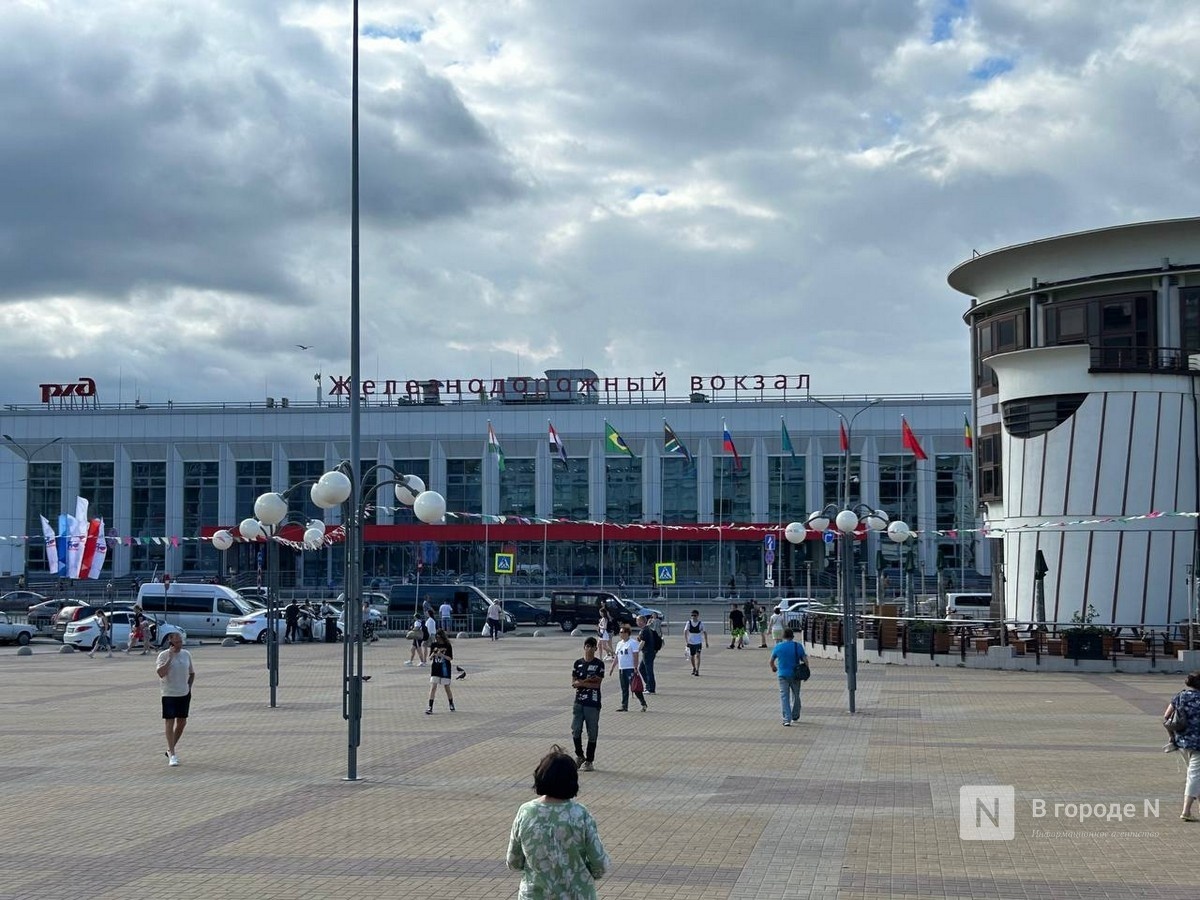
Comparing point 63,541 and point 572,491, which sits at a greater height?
point 572,491

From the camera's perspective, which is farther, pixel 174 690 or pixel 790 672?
pixel 790 672

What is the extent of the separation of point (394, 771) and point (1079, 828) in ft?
27.4

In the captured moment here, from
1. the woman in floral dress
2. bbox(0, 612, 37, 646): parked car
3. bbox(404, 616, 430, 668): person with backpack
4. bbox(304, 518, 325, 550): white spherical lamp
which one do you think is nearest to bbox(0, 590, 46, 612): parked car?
bbox(0, 612, 37, 646): parked car

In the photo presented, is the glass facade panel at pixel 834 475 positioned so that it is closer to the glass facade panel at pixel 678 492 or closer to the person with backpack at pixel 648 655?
the glass facade panel at pixel 678 492

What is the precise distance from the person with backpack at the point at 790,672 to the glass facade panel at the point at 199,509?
233ft

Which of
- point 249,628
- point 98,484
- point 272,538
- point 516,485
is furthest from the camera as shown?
point 98,484

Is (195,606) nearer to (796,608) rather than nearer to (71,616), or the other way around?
(71,616)

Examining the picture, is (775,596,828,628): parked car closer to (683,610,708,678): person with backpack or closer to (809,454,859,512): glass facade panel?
(683,610,708,678): person with backpack

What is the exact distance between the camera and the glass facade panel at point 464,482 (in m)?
86.2

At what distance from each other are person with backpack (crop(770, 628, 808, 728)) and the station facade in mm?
58723

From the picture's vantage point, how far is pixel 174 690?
57.2 ft

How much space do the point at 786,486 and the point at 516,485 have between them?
17.4 meters

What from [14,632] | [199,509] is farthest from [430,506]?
[199,509]

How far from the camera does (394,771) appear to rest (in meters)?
16.8
